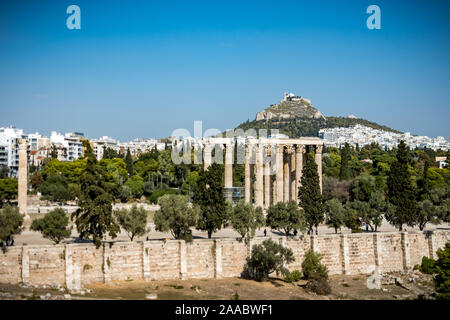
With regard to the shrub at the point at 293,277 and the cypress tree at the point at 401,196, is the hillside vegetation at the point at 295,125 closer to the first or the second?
the cypress tree at the point at 401,196

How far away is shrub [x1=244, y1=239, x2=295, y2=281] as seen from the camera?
25.6 m

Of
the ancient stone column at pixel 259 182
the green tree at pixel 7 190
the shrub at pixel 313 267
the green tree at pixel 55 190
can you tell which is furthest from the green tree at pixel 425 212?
the green tree at pixel 7 190

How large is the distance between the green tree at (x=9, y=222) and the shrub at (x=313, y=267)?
14.1 meters

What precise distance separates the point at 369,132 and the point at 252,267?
15960 centimetres

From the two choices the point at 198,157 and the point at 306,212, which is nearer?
the point at 306,212

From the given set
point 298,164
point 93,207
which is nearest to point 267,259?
point 93,207

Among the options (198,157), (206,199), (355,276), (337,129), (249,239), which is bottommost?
(355,276)

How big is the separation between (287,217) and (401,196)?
9.20m

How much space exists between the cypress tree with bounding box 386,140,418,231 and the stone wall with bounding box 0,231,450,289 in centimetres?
269

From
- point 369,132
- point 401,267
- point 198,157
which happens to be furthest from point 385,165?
point 369,132

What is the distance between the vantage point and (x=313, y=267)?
2622 cm

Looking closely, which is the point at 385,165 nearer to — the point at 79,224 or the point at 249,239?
the point at 249,239

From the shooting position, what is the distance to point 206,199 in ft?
92.5

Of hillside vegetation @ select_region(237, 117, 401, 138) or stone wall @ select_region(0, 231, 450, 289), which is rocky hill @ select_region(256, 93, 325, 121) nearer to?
hillside vegetation @ select_region(237, 117, 401, 138)
